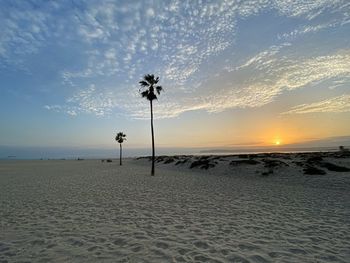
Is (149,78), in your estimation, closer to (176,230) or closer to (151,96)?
(151,96)

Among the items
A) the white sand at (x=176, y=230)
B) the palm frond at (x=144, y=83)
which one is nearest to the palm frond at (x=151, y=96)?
the palm frond at (x=144, y=83)

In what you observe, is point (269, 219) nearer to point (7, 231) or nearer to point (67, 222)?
point (67, 222)

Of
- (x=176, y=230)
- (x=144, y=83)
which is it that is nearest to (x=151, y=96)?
(x=144, y=83)

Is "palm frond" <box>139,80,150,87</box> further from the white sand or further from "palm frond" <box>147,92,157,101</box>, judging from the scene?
the white sand

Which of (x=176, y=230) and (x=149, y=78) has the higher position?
(x=149, y=78)

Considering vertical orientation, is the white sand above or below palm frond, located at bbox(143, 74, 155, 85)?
below

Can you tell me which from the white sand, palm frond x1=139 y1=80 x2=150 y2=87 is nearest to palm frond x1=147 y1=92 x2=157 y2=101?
palm frond x1=139 y1=80 x2=150 y2=87

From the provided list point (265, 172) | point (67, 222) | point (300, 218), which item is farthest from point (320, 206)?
point (265, 172)

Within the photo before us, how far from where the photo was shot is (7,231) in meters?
7.34

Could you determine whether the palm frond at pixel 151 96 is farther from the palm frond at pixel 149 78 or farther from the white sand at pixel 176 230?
the white sand at pixel 176 230

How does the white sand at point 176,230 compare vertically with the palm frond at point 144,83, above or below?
below

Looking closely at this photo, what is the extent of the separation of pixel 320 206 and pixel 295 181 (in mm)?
10231

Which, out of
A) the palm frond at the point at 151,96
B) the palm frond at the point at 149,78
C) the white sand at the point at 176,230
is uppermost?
the palm frond at the point at 149,78

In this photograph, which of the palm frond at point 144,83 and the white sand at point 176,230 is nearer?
the white sand at point 176,230
